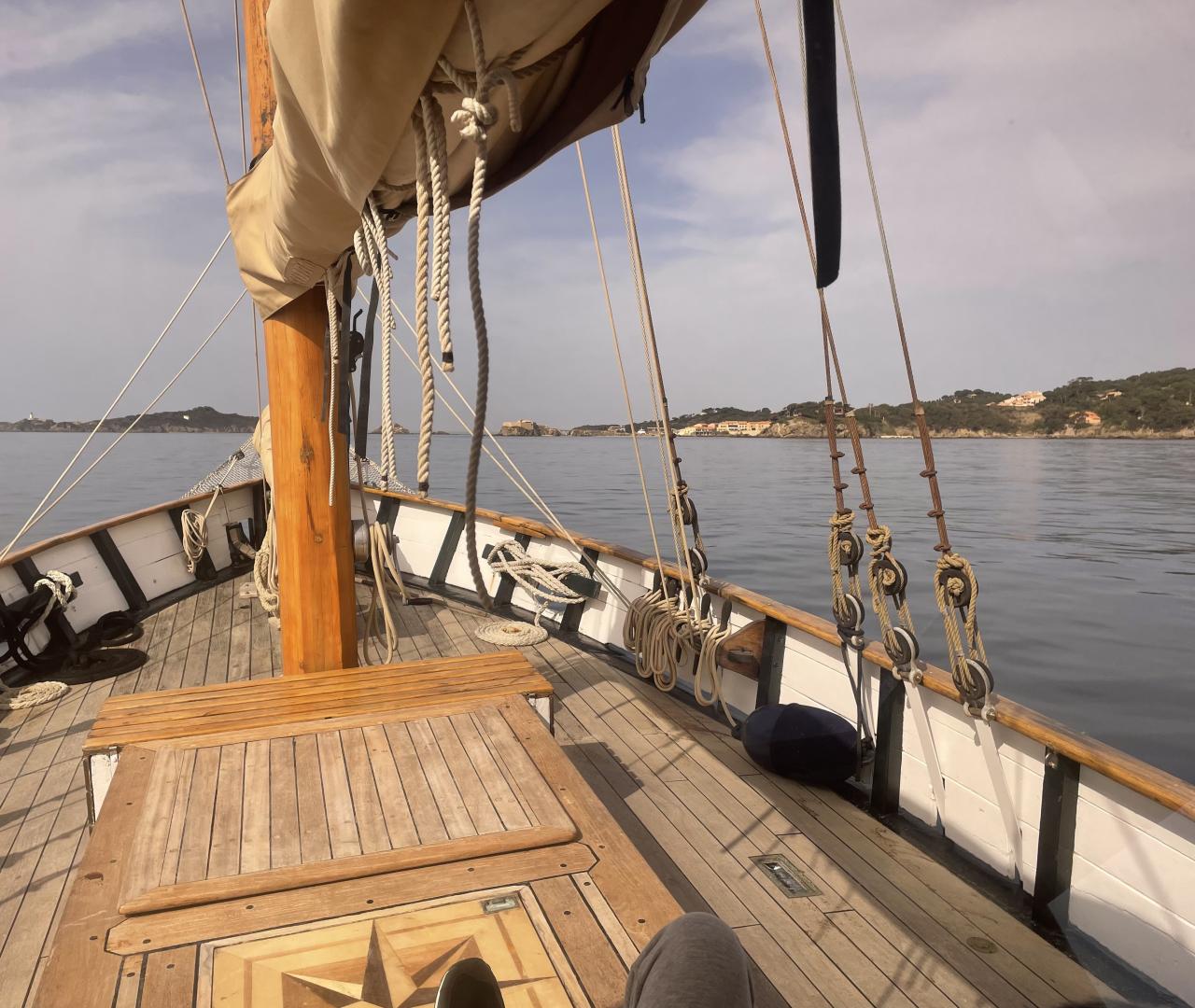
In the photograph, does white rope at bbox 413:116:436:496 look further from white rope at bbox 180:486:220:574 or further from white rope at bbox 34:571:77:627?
white rope at bbox 180:486:220:574

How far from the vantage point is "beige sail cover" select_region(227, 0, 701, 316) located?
82 centimetres

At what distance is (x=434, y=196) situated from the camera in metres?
0.97

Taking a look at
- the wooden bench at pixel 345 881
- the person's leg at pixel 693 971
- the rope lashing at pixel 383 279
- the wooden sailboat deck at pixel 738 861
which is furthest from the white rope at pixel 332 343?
the wooden sailboat deck at pixel 738 861

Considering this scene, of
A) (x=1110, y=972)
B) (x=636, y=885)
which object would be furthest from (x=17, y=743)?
(x=1110, y=972)

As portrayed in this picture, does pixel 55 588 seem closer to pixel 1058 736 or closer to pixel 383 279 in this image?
pixel 383 279

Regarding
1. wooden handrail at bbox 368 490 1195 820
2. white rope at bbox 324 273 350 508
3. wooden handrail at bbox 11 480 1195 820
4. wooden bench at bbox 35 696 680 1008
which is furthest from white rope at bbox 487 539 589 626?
white rope at bbox 324 273 350 508

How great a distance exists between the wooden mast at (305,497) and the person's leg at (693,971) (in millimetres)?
2114

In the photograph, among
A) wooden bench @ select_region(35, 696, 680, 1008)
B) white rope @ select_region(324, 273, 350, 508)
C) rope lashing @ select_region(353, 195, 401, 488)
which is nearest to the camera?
rope lashing @ select_region(353, 195, 401, 488)

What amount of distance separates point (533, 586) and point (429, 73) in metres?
4.56

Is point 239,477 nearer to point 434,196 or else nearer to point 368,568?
point 368,568

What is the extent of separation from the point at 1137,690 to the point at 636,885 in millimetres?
6336

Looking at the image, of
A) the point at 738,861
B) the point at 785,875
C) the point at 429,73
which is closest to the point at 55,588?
the point at 738,861

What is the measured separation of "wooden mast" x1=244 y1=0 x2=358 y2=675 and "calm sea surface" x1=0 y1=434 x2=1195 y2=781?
16.3 feet

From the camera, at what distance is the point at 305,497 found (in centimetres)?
285
